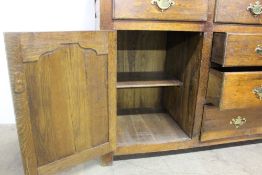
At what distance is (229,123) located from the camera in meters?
1.01

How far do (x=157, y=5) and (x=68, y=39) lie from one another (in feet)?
1.11

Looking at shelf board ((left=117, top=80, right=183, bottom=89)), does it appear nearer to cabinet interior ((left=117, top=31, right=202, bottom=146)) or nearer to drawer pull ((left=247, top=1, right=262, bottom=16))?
cabinet interior ((left=117, top=31, right=202, bottom=146))

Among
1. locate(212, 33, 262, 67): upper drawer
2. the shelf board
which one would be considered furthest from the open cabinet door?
locate(212, 33, 262, 67): upper drawer

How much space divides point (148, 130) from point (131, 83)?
0.26 m

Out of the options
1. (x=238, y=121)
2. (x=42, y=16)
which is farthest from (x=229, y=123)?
(x=42, y=16)

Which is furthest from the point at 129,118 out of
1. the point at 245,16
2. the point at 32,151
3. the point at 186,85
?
the point at 245,16

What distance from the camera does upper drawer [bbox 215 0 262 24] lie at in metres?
A: 0.86

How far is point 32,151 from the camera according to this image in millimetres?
723

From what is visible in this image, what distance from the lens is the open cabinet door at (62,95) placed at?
0.66m

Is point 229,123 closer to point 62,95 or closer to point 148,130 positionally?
point 148,130

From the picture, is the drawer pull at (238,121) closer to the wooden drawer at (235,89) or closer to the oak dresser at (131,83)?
the oak dresser at (131,83)

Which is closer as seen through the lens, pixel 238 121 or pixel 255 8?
pixel 255 8

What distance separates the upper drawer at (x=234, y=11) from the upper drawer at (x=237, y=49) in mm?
72


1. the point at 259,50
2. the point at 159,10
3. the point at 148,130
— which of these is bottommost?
the point at 148,130
